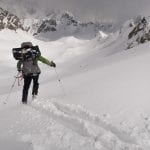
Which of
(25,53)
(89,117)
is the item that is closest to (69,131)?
(89,117)

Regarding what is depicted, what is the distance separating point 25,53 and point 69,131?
16.9 ft

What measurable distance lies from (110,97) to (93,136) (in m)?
3.80

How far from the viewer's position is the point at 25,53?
46.9 ft

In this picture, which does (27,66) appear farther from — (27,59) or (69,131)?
(69,131)

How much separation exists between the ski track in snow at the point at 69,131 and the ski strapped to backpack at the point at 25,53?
226cm

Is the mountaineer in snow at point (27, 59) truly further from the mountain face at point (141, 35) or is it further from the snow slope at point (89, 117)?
the mountain face at point (141, 35)

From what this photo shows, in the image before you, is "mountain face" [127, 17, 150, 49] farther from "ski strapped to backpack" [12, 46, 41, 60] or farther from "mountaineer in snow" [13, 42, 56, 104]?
"ski strapped to backpack" [12, 46, 41, 60]

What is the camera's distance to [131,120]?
10648 mm

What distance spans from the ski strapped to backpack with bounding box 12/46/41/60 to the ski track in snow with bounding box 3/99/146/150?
2263mm

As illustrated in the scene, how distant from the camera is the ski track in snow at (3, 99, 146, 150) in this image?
8914 millimetres

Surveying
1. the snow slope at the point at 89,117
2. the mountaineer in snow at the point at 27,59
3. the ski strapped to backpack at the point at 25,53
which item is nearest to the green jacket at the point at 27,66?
the mountaineer in snow at the point at 27,59

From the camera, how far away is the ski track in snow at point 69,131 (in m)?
8.91

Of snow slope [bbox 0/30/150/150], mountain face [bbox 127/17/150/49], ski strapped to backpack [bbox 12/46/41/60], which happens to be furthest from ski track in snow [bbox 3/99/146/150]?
mountain face [bbox 127/17/150/49]

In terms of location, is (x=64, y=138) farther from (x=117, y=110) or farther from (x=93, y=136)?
(x=117, y=110)
